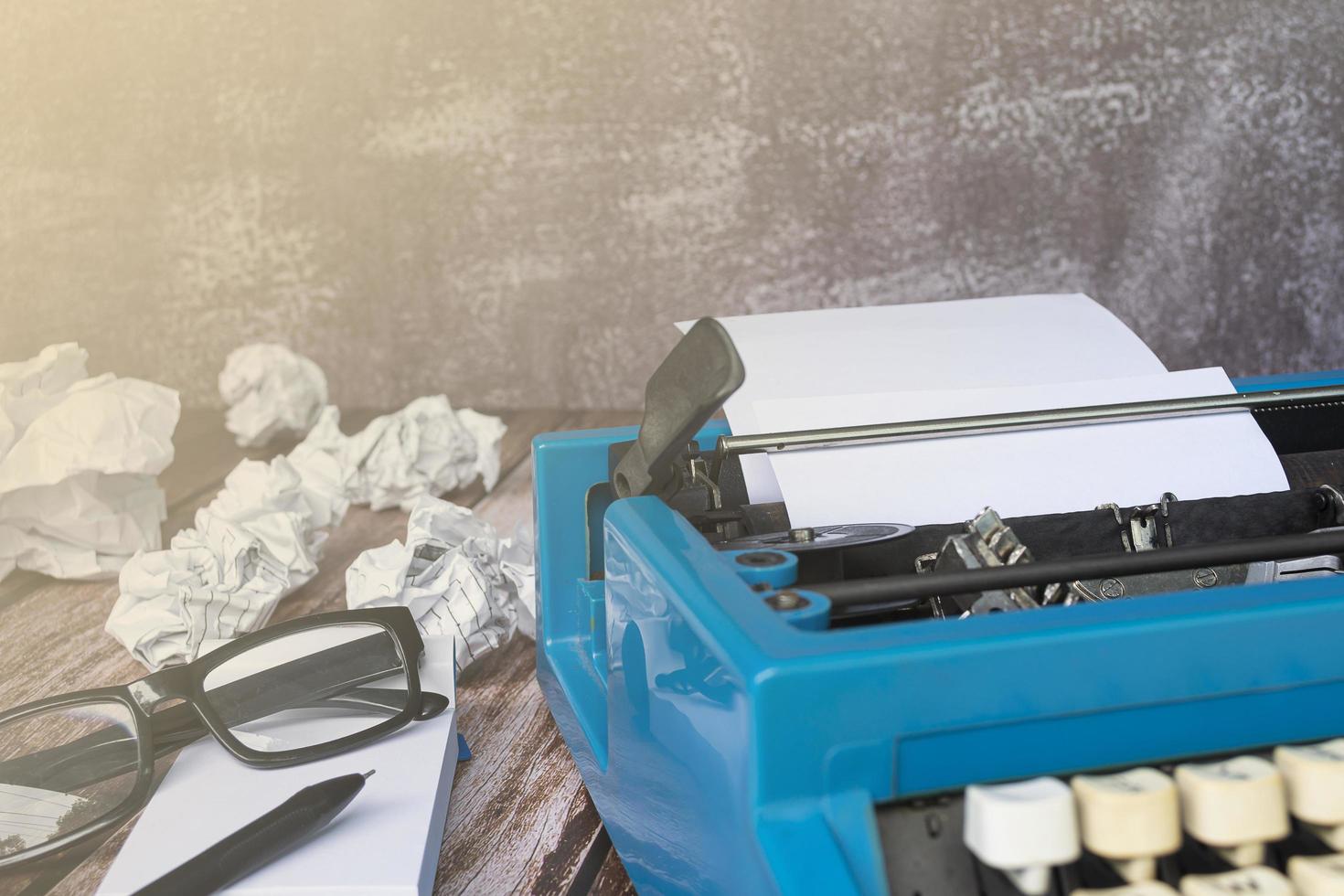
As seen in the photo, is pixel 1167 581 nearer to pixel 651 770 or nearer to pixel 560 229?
pixel 651 770

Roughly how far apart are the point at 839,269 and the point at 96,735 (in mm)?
1211

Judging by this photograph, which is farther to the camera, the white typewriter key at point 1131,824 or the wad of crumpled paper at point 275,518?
the wad of crumpled paper at point 275,518

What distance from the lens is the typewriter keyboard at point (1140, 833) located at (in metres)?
0.27

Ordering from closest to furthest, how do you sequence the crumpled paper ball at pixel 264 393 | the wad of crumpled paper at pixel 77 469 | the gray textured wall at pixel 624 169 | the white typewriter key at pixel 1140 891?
1. the white typewriter key at pixel 1140 891
2. the wad of crumpled paper at pixel 77 469
3. the crumpled paper ball at pixel 264 393
4. the gray textured wall at pixel 624 169

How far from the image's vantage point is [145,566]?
762 mm

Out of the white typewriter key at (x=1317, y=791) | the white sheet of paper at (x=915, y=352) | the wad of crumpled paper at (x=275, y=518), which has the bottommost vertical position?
the wad of crumpled paper at (x=275, y=518)

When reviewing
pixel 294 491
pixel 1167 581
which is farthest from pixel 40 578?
pixel 1167 581

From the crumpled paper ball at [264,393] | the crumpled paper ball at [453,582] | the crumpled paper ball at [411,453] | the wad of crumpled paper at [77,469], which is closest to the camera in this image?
the crumpled paper ball at [453,582]

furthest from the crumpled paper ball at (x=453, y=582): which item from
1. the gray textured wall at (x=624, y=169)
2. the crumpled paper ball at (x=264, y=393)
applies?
the gray textured wall at (x=624, y=169)

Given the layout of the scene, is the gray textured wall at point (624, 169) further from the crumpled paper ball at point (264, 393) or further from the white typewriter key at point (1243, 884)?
the white typewriter key at point (1243, 884)

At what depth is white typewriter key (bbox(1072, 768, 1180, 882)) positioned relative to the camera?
275 mm

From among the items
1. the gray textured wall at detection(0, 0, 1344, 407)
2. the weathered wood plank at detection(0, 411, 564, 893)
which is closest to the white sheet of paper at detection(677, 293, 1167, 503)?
the weathered wood plank at detection(0, 411, 564, 893)

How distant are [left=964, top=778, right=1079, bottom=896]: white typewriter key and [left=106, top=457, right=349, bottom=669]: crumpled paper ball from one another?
558 millimetres

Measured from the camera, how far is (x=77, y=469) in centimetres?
88
